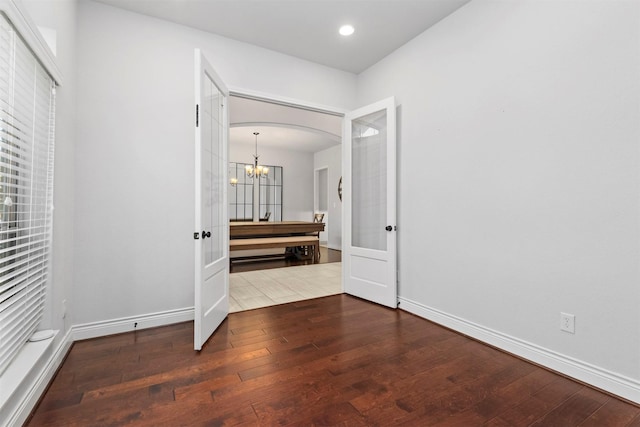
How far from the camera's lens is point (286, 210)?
920 cm

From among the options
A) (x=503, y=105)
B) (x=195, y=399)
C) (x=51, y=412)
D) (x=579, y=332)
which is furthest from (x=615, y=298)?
(x=51, y=412)

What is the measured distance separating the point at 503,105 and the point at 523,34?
49 centimetres

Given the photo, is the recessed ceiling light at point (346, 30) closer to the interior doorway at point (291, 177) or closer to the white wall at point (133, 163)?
the interior doorway at point (291, 177)

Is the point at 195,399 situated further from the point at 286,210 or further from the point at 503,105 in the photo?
the point at 286,210

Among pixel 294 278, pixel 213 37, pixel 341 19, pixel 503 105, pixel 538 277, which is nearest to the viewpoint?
pixel 538 277

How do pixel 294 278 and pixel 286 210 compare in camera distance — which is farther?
pixel 286 210

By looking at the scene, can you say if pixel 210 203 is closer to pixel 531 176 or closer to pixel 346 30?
pixel 346 30

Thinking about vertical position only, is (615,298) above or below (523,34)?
below

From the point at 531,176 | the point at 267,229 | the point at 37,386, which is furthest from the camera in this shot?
the point at 267,229

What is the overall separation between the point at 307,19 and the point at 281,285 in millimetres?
3114

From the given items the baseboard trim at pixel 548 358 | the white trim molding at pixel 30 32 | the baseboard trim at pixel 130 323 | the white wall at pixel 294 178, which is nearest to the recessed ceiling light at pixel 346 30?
the white trim molding at pixel 30 32

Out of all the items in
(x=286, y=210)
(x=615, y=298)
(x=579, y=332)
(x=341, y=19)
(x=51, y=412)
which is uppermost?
(x=341, y=19)

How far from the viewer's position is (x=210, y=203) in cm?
248

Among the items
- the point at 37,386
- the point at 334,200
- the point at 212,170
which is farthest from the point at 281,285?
the point at 334,200
